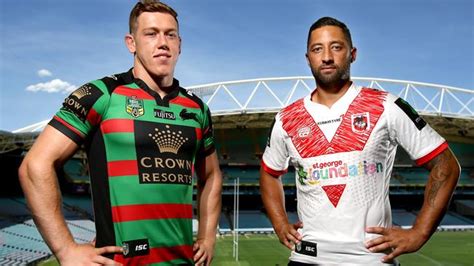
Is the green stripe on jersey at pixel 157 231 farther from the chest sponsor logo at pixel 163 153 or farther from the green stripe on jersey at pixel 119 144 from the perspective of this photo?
the green stripe on jersey at pixel 119 144

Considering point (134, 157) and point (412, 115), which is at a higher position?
point (412, 115)

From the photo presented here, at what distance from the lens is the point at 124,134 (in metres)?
3.17

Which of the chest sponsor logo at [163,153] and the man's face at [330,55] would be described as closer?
the chest sponsor logo at [163,153]

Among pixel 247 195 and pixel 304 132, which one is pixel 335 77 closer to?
pixel 304 132

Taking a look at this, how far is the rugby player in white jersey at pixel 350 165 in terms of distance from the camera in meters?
3.48

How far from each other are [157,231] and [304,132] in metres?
1.48

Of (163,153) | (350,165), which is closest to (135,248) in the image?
(163,153)

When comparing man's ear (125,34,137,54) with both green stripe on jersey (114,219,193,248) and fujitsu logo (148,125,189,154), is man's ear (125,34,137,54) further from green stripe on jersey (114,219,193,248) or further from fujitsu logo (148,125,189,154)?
green stripe on jersey (114,219,193,248)

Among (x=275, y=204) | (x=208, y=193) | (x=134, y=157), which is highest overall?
(x=134, y=157)

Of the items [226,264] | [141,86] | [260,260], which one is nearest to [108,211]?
[141,86]

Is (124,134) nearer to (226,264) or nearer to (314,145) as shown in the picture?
(314,145)

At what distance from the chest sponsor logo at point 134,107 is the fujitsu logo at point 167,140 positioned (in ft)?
0.56

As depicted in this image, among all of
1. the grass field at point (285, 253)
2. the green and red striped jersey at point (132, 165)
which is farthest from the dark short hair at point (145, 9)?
the grass field at point (285, 253)

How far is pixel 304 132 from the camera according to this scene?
12.7 ft
